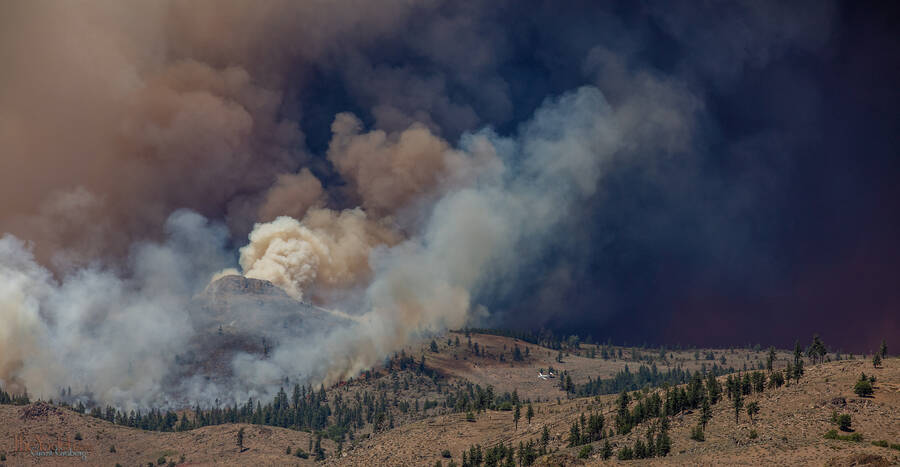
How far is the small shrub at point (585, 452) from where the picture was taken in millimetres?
152000

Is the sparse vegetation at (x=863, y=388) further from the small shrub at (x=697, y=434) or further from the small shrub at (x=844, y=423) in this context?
the small shrub at (x=697, y=434)

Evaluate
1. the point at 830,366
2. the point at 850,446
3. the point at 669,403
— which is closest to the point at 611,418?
the point at 669,403

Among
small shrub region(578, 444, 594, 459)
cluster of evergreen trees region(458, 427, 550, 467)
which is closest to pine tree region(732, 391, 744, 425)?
small shrub region(578, 444, 594, 459)

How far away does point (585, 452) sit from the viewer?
154 metres

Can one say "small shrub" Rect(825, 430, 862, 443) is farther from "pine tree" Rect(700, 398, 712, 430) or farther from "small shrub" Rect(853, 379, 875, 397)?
"pine tree" Rect(700, 398, 712, 430)

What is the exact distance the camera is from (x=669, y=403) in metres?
166

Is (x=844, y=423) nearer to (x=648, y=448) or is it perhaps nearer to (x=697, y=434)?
(x=697, y=434)

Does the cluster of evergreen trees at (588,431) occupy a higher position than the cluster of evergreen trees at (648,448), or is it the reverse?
the cluster of evergreen trees at (588,431)

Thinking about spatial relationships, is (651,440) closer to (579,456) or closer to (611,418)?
(579,456)

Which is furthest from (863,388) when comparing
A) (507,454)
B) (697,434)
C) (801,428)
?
(507,454)

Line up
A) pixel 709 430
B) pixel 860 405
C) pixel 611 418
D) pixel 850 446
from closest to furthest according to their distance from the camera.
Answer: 1. pixel 850 446
2. pixel 860 405
3. pixel 709 430
4. pixel 611 418

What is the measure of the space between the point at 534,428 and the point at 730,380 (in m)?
48.1

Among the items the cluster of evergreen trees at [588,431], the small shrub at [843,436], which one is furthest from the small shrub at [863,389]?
the cluster of evergreen trees at [588,431]

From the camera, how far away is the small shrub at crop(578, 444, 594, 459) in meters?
152
